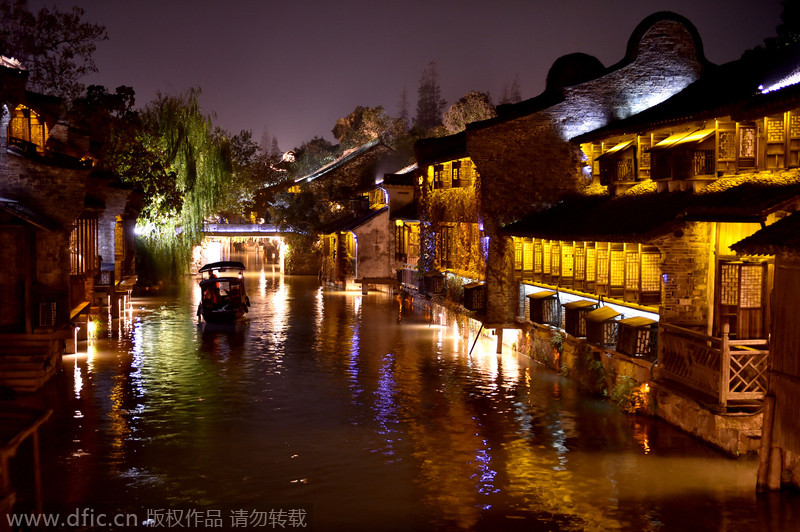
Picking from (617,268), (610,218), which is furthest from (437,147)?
(610,218)

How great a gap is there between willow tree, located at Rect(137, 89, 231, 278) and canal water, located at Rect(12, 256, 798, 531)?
21067mm

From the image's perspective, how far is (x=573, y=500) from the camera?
1263cm

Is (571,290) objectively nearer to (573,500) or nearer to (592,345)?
(592,345)

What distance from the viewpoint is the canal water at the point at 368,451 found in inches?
477

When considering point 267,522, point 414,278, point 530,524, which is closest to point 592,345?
point 530,524

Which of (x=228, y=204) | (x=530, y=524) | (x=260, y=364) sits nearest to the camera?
(x=530, y=524)

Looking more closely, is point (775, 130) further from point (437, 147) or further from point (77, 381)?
point (437, 147)

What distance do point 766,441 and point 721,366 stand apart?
5.77 ft

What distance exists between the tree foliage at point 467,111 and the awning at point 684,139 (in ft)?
164

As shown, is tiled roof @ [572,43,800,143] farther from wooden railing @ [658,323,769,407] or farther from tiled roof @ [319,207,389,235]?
tiled roof @ [319,207,389,235]

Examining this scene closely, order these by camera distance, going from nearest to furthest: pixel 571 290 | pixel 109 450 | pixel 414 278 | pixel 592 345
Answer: pixel 109 450
pixel 592 345
pixel 571 290
pixel 414 278

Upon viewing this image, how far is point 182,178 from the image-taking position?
48.8 meters

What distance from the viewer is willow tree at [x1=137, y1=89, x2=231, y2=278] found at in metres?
46.6

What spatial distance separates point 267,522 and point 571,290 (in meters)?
13.1
